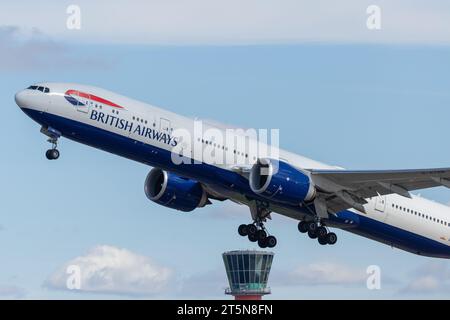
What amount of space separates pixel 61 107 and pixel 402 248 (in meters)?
23.3

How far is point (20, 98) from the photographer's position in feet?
160

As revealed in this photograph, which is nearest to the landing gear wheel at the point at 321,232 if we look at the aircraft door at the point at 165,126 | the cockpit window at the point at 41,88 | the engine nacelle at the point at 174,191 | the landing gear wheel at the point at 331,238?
the landing gear wheel at the point at 331,238

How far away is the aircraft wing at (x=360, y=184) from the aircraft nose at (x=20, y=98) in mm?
15789

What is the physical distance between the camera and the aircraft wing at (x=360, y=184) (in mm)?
51000

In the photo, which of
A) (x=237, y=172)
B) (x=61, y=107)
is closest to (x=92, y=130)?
(x=61, y=107)

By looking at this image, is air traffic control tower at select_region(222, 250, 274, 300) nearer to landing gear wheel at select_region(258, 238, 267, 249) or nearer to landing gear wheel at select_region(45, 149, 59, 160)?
landing gear wheel at select_region(258, 238, 267, 249)

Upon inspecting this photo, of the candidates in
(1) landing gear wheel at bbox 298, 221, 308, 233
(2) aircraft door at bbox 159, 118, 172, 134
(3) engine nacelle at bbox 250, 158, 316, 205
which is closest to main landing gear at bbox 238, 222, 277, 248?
(1) landing gear wheel at bbox 298, 221, 308, 233

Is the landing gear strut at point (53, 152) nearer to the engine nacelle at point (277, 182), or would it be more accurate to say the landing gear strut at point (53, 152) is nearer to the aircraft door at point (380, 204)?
the engine nacelle at point (277, 182)

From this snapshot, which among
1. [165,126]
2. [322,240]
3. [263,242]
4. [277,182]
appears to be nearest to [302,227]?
[322,240]

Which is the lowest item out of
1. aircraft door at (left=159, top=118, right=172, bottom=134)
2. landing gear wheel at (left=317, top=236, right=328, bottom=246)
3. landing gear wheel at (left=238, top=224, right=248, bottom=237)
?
landing gear wheel at (left=317, top=236, right=328, bottom=246)

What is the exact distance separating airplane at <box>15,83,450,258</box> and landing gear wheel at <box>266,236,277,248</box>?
0.26 ft

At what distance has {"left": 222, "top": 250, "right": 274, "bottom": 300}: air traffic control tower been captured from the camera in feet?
352

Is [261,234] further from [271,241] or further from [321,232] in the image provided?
[321,232]

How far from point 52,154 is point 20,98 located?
128 inches
